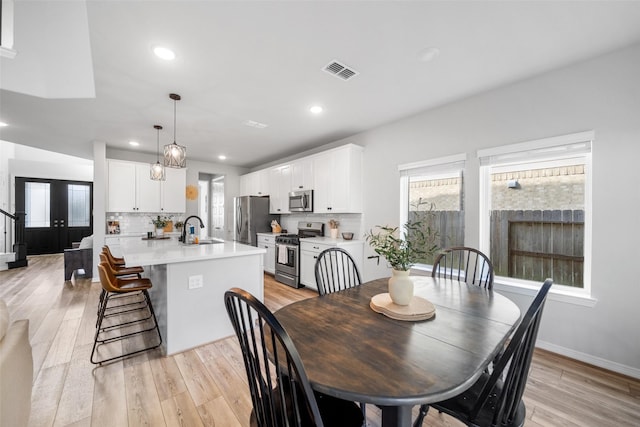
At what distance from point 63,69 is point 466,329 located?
4472mm

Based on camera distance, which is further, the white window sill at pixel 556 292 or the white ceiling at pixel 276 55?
the white window sill at pixel 556 292

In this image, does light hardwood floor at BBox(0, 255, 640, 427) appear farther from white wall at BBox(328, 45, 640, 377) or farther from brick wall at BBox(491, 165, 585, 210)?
brick wall at BBox(491, 165, 585, 210)

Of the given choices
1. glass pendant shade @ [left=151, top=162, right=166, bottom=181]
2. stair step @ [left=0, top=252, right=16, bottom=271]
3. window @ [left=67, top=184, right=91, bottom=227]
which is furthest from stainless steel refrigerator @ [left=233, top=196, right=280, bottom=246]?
window @ [left=67, top=184, right=91, bottom=227]

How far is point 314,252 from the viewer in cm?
423

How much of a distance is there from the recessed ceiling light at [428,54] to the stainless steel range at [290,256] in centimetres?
326

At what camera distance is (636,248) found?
6.55ft

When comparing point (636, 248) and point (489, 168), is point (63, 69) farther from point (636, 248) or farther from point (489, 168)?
point (636, 248)

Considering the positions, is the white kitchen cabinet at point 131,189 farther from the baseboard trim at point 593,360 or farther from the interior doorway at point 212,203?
the baseboard trim at point 593,360

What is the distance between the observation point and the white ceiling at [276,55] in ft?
5.66

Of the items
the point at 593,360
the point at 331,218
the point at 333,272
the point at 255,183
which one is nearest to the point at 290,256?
the point at 331,218

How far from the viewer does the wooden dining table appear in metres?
0.80

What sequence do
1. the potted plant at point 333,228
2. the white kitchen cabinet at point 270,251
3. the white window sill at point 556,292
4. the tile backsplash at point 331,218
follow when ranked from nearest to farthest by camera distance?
the white window sill at point 556,292
the tile backsplash at point 331,218
the potted plant at point 333,228
the white kitchen cabinet at point 270,251

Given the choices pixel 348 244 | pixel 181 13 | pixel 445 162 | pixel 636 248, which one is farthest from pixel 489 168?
pixel 181 13

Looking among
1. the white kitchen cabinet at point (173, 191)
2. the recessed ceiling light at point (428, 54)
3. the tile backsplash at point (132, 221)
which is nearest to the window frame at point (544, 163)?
the recessed ceiling light at point (428, 54)
